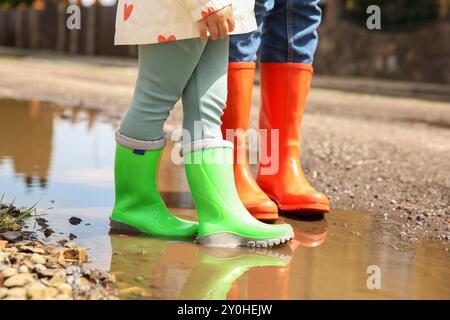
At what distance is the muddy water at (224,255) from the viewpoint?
6.20 feet

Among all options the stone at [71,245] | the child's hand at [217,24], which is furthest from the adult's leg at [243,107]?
the stone at [71,245]

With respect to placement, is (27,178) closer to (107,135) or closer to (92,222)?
(92,222)

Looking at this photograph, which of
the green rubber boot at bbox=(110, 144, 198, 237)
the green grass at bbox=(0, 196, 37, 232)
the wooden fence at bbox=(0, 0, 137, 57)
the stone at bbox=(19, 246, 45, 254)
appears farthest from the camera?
the wooden fence at bbox=(0, 0, 137, 57)

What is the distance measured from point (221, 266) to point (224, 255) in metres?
0.12

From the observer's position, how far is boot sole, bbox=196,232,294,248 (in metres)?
2.28

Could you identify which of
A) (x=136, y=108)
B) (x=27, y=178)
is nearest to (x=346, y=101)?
(x=27, y=178)

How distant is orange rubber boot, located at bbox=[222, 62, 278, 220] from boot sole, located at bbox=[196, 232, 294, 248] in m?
0.31

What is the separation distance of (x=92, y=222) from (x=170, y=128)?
2.50m

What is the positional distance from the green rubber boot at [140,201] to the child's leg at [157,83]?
2.6 inches

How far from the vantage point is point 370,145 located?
4801 mm

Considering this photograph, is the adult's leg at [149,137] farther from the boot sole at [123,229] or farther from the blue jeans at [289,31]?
the blue jeans at [289,31]

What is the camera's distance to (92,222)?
2.48m

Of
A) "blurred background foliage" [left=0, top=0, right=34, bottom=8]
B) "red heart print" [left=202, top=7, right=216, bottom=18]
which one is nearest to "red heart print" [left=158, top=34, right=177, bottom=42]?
"red heart print" [left=202, top=7, right=216, bottom=18]

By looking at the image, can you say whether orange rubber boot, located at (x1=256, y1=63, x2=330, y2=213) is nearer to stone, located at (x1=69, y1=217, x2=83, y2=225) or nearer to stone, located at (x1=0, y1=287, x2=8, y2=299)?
stone, located at (x1=69, y1=217, x2=83, y2=225)
